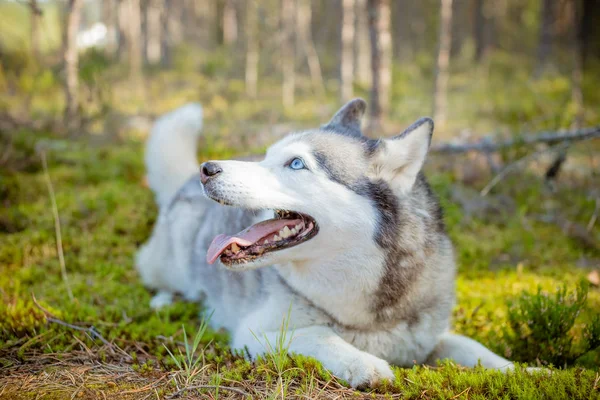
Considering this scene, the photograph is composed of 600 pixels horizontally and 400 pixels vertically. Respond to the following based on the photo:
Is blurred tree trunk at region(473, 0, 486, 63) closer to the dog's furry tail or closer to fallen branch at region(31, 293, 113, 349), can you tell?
the dog's furry tail

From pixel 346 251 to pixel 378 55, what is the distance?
5.93 metres

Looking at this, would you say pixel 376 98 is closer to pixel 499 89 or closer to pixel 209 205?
pixel 209 205

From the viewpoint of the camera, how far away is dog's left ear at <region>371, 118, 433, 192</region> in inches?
100

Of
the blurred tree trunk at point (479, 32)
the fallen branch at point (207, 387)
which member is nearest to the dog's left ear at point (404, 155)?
the fallen branch at point (207, 387)

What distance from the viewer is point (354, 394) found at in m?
2.06

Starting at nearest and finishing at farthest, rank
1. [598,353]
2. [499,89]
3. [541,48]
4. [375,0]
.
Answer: [598,353]
[375,0]
[499,89]
[541,48]

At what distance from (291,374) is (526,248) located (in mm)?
3305

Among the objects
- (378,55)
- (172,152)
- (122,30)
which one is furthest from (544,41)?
(122,30)

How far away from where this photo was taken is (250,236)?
8.19 feet

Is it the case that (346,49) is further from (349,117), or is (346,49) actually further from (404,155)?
(404,155)

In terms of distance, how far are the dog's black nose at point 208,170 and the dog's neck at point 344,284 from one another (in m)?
0.68

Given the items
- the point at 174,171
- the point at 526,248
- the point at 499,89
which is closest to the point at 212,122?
the point at 174,171

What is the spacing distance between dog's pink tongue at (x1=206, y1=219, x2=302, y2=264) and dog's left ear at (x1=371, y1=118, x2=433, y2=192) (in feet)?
1.90

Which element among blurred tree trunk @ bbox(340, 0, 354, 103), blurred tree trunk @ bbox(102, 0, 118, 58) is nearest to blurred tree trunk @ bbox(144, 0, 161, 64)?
blurred tree trunk @ bbox(102, 0, 118, 58)
